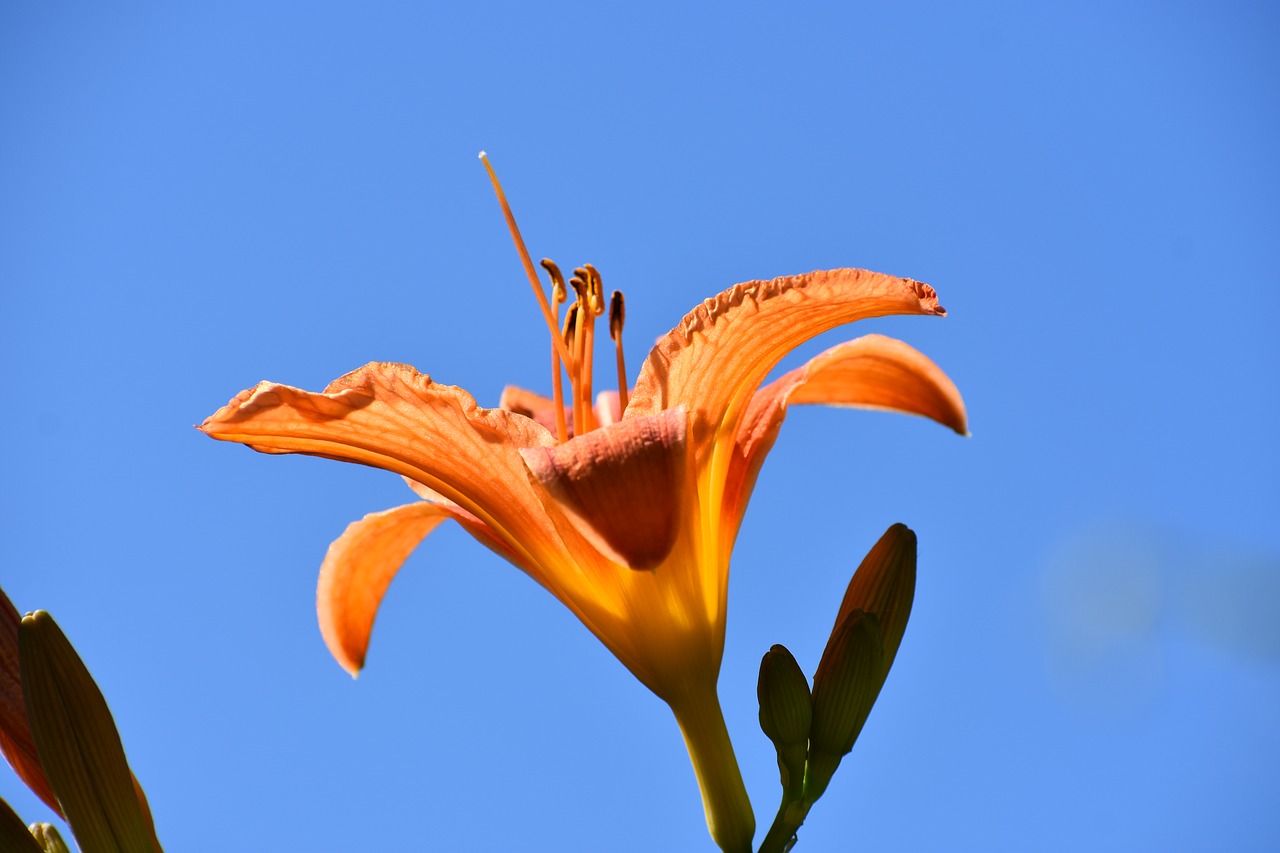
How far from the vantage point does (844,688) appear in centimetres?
203

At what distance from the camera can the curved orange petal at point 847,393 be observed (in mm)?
2104

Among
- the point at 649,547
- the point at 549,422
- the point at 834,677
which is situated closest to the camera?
the point at 649,547

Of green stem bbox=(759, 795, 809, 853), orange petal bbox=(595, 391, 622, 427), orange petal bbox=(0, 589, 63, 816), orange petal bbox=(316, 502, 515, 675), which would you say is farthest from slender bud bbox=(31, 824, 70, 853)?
orange petal bbox=(595, 391, 622, 427)

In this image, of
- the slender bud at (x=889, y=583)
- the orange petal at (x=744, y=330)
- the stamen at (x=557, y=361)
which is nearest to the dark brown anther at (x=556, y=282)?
the stamen at (x=557, y=361)

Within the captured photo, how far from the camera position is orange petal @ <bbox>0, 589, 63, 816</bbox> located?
1873mm

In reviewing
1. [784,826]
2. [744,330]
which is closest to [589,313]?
[744,330]

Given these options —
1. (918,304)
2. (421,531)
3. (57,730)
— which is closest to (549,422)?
(421,531)

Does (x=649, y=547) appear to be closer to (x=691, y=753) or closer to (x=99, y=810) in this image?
(x=691, y=753)

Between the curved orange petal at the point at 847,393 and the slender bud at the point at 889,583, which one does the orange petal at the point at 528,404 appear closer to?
the curved orange petal at the point at 847,393

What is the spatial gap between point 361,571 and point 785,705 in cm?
93

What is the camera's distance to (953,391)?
7.65 feet

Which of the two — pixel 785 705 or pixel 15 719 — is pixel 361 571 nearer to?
pixel 15 719

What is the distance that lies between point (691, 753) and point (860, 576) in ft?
1.39

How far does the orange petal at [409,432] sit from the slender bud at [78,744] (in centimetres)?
39
